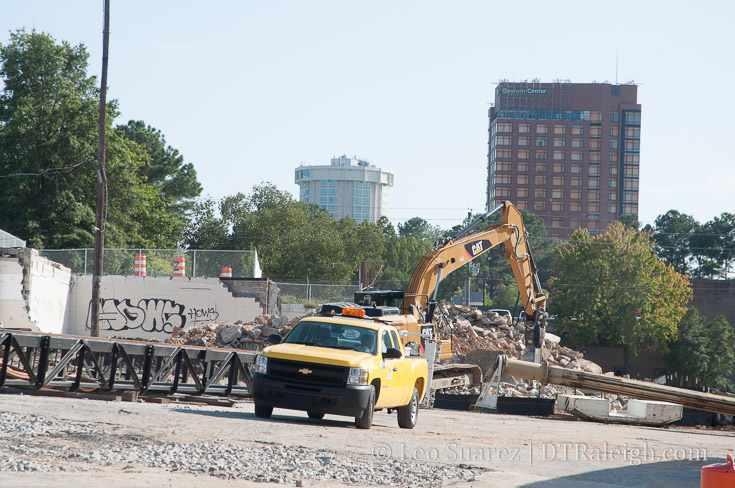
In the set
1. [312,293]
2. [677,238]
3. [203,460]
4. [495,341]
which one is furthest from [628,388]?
[677,238]

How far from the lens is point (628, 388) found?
22547 mm

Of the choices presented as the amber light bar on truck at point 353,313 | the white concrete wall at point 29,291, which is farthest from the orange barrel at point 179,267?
the amber light bar on truck at point 353,313

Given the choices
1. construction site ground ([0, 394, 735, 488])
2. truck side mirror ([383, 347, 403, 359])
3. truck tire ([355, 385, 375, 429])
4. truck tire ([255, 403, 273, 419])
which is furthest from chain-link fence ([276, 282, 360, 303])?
truck tire ([355, 385, 375, 429])

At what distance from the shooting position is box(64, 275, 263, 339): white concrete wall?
40.8 metres

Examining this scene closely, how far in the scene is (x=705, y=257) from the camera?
121188 mm

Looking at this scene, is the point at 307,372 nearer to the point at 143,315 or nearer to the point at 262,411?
the point at 262,411

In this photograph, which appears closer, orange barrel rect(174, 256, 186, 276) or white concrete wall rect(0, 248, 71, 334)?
white concrete wall rect(0, 248, 71, 334)

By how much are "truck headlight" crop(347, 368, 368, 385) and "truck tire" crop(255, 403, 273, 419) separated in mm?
1863

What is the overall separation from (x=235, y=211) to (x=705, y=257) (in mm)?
72081

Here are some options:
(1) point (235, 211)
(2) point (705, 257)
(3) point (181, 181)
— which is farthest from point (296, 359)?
(2) point (705, 257)

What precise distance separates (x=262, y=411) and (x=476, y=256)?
1174 cm

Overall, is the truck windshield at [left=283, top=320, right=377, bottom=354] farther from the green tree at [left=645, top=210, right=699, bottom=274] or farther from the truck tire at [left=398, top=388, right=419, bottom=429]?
the green tree at [left=645, top=210, right=699, bottom=274]

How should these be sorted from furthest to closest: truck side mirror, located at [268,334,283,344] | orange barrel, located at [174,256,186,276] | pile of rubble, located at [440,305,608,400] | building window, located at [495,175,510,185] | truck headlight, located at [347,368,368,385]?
1. building window, located at [495,175,510,185]
2. orange barrel, located at [174,256,186,276]
3. pile of rubble, located at [440,305,608,400]
4. truck side mirror, located at [268,334,283,344]
5. truck headlight, located at [347,368,368,385]

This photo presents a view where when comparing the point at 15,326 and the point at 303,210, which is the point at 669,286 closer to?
the point at 303,210
